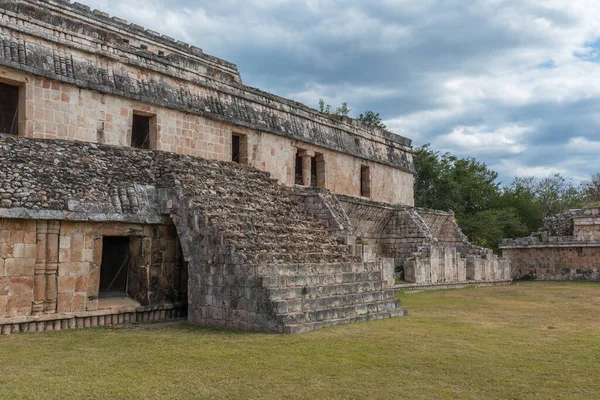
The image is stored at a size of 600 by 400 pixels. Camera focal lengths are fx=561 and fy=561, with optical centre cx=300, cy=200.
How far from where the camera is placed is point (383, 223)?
62.7ft

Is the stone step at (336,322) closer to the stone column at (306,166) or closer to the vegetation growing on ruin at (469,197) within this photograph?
the stone column at (306,166)

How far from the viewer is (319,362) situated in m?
5.94

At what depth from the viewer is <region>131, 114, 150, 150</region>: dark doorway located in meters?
13.0

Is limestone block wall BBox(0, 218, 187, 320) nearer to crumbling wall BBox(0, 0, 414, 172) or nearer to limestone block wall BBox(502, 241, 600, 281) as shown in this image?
crumbling wall BBox(0, 0, 414, 172)

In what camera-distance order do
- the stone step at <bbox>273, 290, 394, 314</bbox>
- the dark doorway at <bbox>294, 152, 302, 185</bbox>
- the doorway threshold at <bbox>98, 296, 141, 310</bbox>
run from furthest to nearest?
the dark doorway at <bbox>294, 152, 302, 185</bbox> → the doorway threshold at <bbox>98, 296, 141, 310</bbox> → the stone step at <bbox>273, 290, 394, 314</bbox>

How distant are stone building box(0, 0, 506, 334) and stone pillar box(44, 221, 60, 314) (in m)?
0.01

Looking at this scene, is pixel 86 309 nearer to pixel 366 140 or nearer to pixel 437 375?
pixel 437 375

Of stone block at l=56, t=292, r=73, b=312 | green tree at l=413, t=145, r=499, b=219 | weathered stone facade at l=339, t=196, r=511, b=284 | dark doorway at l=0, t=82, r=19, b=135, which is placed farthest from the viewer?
green tree at l=413, t=145, r=499, b=219

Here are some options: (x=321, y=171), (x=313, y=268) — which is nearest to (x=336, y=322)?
(x=313, y=268)

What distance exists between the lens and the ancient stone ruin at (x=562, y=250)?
21.8 meters

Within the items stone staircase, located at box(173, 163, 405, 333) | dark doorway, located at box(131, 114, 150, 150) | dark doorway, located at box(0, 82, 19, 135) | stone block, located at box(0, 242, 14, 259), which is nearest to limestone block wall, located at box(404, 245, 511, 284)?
stone staircase, located at box(173, 163, 405, 333)

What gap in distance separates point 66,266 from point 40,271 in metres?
0.38

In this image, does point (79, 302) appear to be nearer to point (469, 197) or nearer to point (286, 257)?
point (286, 257)

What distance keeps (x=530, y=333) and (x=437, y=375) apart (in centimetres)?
314
